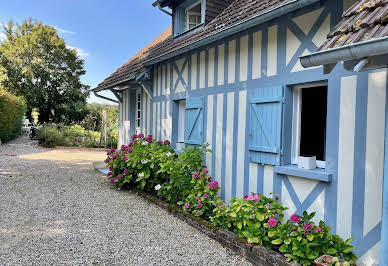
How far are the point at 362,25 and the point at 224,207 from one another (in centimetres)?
283

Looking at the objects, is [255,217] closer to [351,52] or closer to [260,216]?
[260,216]

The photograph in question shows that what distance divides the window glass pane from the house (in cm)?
1

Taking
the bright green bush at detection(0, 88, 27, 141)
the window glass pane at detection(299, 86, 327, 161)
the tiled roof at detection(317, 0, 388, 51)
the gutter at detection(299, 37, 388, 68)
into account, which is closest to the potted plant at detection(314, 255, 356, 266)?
the window glass pane at detection(299, 86, 327, 161)

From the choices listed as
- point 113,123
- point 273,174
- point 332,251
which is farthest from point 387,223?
point 113,123

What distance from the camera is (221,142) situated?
4.93 meters

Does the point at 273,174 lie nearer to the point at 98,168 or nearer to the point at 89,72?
the point at 98,168

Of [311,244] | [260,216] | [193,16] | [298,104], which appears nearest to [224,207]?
[260,216]

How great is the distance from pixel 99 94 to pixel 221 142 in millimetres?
6048

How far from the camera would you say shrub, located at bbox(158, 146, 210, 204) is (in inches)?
192

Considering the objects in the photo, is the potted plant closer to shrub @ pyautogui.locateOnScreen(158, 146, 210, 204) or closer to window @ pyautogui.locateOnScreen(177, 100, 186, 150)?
shrub @ pyautogui.locateOnScreen(158, 146, 210, 204)

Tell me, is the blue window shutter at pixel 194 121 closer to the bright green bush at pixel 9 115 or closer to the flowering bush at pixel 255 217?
the flowering bush at pixel 255 217

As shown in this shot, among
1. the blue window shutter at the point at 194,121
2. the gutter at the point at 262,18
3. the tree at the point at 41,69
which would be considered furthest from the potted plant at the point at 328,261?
the tree at the point at 41,69

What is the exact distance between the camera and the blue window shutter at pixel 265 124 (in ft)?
12.6

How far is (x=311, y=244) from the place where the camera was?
9.23 ft
